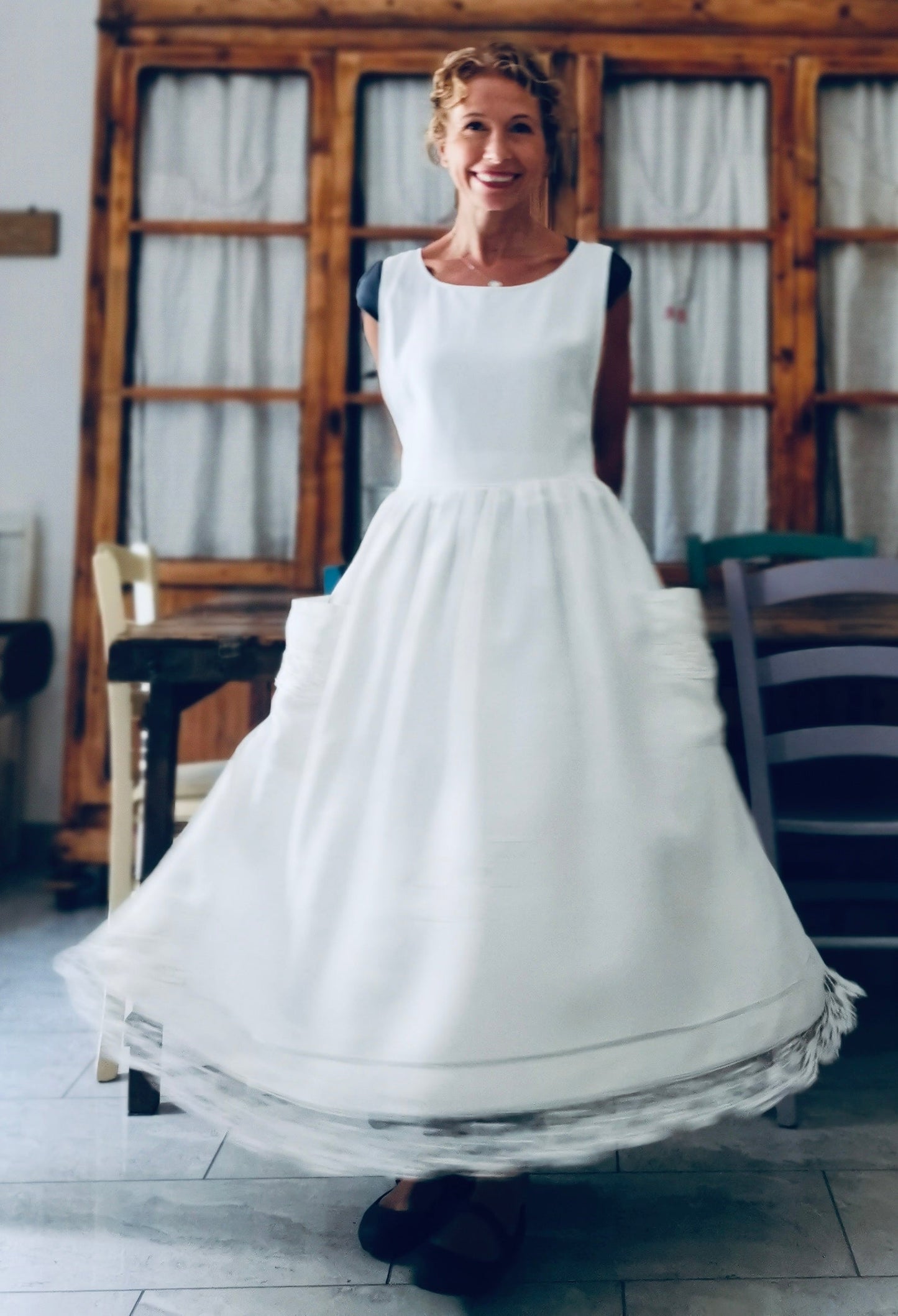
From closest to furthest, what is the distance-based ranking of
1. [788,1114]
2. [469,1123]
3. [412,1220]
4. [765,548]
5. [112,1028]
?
1. [469,1123]
2. [112,1028]
3. [412,1220]
4. [788,1114]
5. [765,548]

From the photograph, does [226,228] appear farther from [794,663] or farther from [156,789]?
[794,663]

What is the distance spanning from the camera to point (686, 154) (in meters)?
3.12

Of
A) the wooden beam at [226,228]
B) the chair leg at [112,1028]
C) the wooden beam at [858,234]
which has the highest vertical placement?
the wooden beam at [226,228]

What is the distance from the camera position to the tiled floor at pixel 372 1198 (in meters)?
1.26

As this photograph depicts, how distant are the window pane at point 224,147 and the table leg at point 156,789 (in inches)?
74.9

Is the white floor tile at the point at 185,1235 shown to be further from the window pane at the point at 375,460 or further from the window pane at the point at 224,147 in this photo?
the window pane at the point at 224,147

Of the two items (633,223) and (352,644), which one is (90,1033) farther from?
(633,223)

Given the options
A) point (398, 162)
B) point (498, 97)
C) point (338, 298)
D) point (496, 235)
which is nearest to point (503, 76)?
point (498, 97)

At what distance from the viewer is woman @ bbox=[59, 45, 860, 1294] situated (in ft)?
3.65

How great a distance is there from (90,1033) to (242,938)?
1.11 m

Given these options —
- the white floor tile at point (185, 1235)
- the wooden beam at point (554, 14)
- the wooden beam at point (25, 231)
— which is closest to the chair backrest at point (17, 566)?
the wooden beam at point (25, 231)

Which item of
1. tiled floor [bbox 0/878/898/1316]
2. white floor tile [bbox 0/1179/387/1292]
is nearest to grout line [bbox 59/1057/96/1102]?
tiled floor [bbox 0/878/898/1316]

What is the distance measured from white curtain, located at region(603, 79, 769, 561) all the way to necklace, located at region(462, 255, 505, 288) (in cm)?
181

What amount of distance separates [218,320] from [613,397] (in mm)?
2043
